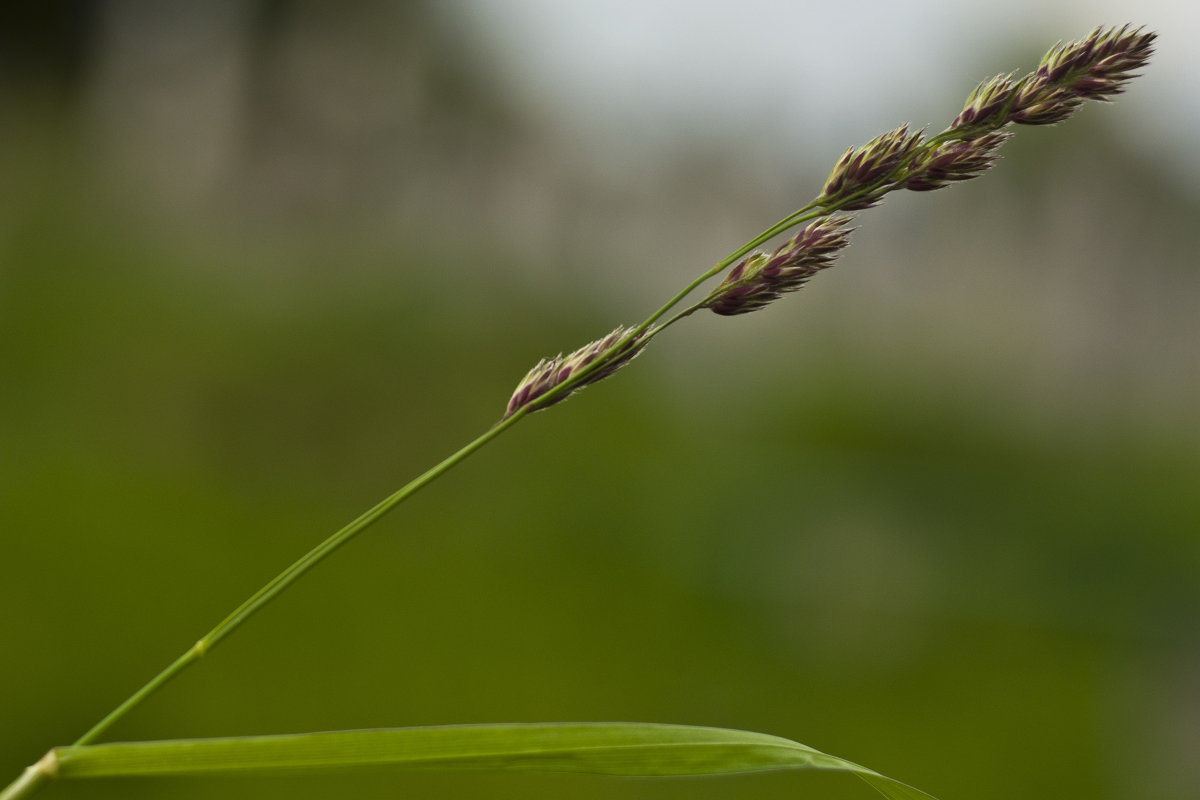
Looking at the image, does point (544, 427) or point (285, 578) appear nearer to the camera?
point (285, 578)

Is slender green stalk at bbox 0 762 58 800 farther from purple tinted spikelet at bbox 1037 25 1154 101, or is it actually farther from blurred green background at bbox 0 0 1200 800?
blurred green background at bbox 0 0 1200 800

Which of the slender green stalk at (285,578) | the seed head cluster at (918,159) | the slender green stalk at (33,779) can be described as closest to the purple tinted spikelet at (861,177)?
the seed head cluster at (918,159)

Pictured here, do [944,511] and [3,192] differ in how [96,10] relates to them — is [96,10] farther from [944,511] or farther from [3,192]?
[944,511]

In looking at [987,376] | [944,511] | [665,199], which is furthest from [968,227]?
[944,511]

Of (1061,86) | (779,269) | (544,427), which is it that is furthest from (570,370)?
(544,427)

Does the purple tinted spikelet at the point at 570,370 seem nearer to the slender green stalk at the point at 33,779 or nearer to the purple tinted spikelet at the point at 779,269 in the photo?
the purple tinted spikelet at the point at 779,269

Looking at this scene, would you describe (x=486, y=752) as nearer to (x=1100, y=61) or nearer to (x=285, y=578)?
(x=285, y=578)

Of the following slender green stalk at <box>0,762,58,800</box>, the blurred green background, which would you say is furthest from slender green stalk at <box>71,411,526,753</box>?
the blurred green background
